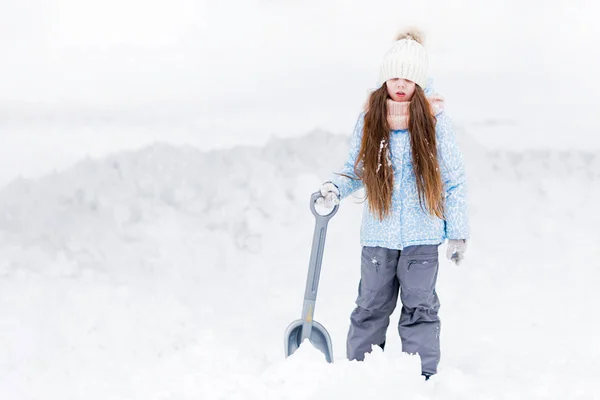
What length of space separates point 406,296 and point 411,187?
49 cm

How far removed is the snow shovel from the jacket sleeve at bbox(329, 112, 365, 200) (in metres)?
0.10

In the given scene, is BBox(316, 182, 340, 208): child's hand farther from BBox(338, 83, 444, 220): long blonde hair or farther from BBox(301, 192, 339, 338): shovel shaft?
BBox(338, 83, 444, 220): long blonde hair

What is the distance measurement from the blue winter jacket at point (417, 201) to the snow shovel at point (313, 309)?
0.27m

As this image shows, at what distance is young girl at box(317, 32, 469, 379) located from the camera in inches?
137

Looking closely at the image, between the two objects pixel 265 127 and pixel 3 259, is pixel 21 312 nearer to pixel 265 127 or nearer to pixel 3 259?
pixel 3 259

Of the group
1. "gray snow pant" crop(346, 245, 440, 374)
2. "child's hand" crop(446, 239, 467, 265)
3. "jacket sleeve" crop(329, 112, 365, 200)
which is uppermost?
"jacket sleeve" crop(329, 112, 365, 200)

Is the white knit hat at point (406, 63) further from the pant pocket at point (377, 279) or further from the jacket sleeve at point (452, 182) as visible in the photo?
the pant pocket at point (377, 279)

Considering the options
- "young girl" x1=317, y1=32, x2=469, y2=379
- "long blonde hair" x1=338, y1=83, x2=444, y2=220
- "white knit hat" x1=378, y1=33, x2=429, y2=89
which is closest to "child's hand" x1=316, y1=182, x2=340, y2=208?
"young girl" x1=317, y1=32, x2=469, y2=379

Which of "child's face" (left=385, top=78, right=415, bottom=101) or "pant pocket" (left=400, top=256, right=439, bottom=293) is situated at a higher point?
"child's face" (left=385, top=78, right=415, bottom=101)

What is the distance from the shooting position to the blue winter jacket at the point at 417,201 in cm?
351

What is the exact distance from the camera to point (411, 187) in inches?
139

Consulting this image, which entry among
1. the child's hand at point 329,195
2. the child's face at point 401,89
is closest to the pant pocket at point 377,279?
the child's hand at point 329,195

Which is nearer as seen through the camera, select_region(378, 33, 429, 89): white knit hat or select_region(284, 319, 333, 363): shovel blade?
select_region(378, 33, 429, 89): white knit hat

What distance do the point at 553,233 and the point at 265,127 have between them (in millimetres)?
2413
